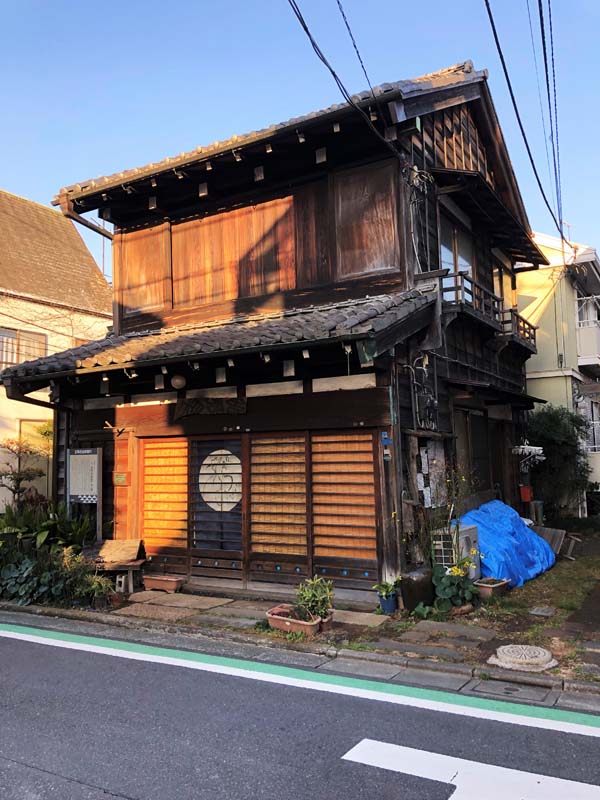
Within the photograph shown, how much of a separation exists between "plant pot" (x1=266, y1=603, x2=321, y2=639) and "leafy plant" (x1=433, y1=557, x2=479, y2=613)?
5.75 ft

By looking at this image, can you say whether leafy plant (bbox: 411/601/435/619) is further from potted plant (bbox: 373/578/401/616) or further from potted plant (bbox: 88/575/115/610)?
potted plant (bbox: 88/575/115/610)

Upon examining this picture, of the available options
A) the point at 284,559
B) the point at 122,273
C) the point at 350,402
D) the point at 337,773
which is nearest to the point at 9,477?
the point at 122,273

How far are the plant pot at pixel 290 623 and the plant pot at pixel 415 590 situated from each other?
1313mm

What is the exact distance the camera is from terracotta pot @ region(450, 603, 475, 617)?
780 cm

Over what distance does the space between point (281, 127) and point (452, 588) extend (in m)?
7.49

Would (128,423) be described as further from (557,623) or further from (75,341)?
(75,341)

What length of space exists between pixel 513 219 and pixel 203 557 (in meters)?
9.58

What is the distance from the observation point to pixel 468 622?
751 centimetres

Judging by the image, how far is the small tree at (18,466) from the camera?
54.8 feet

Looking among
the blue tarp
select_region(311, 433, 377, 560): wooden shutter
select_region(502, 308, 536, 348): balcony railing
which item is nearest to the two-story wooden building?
select_region(311, 433, 377, 560): wooden shutter

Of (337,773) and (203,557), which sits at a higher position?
(203,557)

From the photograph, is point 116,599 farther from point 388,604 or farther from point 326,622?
point 388,604

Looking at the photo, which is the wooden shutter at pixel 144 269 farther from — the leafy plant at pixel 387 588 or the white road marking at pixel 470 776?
the white road marking at pixel 470 776

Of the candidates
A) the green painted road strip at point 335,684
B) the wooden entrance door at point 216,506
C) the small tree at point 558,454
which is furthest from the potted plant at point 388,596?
the small tree at point 558,454
